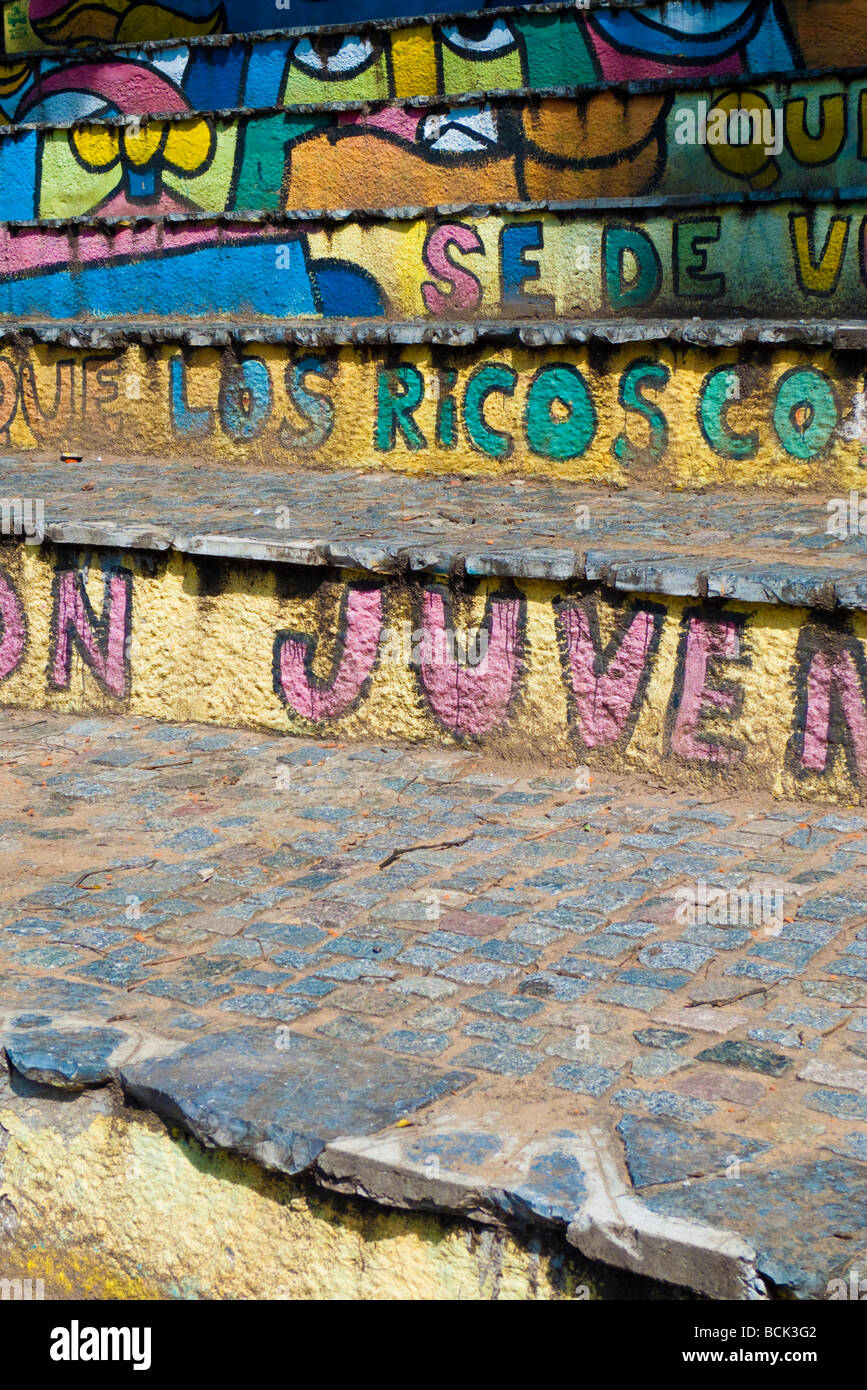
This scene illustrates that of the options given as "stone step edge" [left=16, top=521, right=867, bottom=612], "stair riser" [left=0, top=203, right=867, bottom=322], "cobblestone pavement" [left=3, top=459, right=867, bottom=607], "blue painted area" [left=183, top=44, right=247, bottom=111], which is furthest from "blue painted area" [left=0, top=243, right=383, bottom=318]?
"stone step edge" [left=16, top=521, right=867, bottom=612]

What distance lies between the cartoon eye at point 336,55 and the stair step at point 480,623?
4921 millimetres

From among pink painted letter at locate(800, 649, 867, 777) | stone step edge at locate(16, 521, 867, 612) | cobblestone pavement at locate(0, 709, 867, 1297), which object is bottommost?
cobblestone pavement at locate(0, 709, 867, 1297)

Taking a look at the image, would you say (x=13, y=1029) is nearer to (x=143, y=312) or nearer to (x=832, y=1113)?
(x=832, y=1113)

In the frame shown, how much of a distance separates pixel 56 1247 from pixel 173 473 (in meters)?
5.19

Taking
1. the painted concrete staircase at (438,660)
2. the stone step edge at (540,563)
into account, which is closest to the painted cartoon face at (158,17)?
the painted concrete staircase at (438,660)

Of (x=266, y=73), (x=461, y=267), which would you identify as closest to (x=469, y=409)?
(x=461, y=267)

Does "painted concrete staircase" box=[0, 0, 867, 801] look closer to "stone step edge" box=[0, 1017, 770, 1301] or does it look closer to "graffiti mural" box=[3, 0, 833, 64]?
"graffiti mural" box=[3, 0, 833, 64]

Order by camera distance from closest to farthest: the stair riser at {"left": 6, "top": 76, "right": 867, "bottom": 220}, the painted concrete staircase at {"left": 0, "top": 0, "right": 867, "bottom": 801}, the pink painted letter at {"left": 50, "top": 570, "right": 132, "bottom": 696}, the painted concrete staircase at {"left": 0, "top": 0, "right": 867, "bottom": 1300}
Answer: the painted concrete staircase at {"left": 0, "top": 0, "right": 867, "bottom": 1300} → the painted concrete staircase at {"left": 0, "top": 0, "right": 867, "bottom": 801} → the pink painted letter at {"left": 50, "top": 570, "right": 132, "bottom": 696} → the stair riser at {"left": 6, "top": 76, "right": 867, "bottom": 220}

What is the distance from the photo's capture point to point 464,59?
9758 millimetres

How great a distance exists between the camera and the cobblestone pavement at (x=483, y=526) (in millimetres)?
4934

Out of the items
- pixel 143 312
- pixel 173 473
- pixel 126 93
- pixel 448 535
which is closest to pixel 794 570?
pixel 448 535

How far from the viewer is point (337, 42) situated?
33.0ft

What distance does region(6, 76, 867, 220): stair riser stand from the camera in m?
8.11

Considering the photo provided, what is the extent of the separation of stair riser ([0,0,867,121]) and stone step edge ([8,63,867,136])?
9 centimetres
